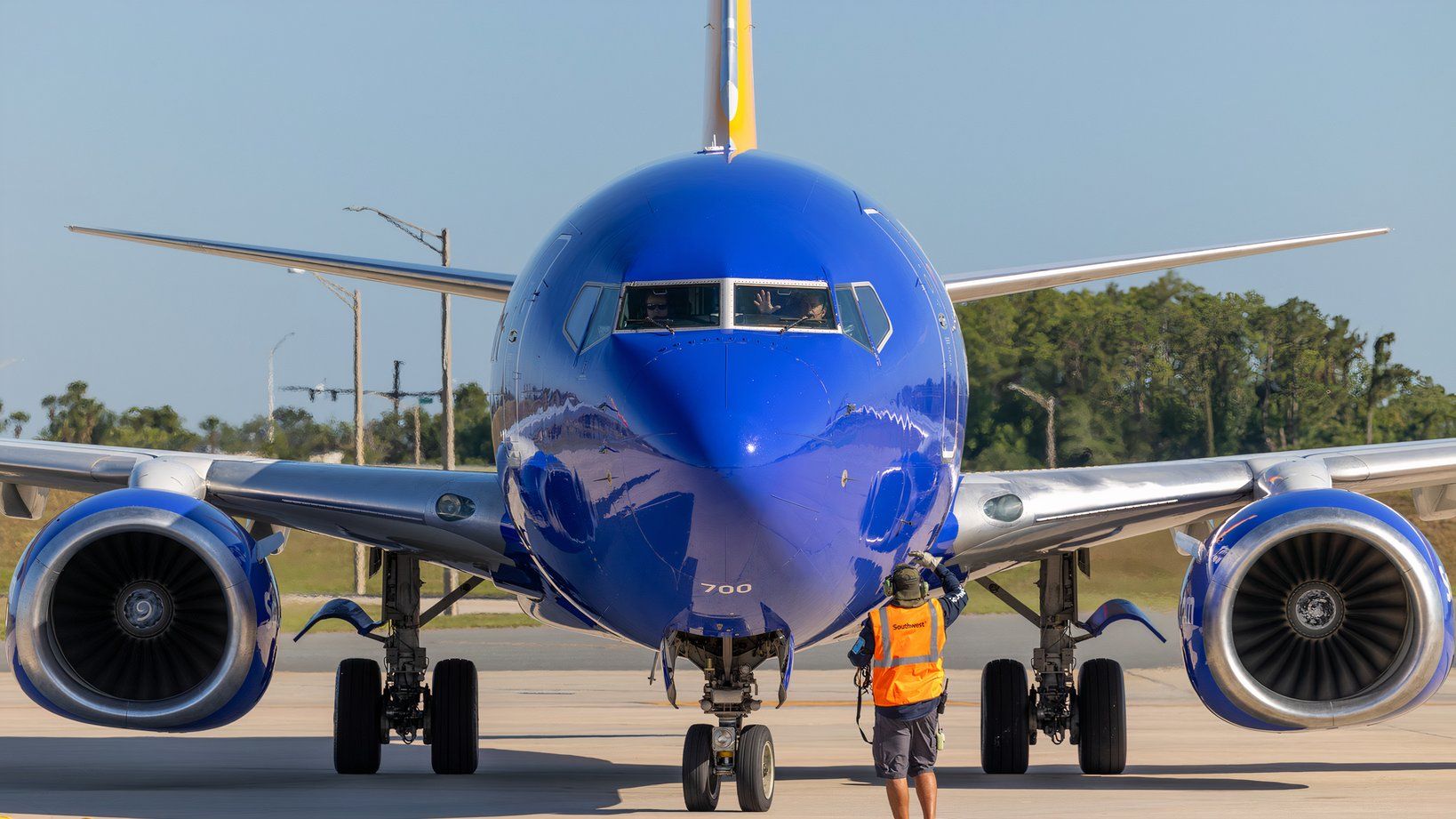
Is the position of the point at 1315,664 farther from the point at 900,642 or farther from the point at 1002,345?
the point at 1002,345

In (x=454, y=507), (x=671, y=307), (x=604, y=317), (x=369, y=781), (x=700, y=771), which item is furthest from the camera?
(x=369, y=781)

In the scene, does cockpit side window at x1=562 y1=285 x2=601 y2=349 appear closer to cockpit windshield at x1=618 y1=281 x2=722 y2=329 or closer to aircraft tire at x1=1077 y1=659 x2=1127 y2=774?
cockpit windshield at x1=618 y1=281 x2=722 y2=329

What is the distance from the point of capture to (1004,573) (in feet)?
101

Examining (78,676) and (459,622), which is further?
(459,622)

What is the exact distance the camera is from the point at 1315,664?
1220 centimetres

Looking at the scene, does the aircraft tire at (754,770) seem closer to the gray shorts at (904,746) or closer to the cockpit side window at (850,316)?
the gray shorts at (904,746)

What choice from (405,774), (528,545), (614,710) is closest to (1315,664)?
(528,545)

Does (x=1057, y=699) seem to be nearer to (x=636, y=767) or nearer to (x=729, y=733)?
(x=636, y=767)

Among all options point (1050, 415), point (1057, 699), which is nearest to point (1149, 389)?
point (1050, 415)

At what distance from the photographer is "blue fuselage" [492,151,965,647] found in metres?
9.07

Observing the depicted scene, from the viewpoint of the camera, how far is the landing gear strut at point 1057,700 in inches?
580

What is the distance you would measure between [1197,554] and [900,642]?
3.17m

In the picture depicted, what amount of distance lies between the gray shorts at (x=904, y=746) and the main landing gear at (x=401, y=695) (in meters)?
4.80

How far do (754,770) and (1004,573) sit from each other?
66.3 feet
